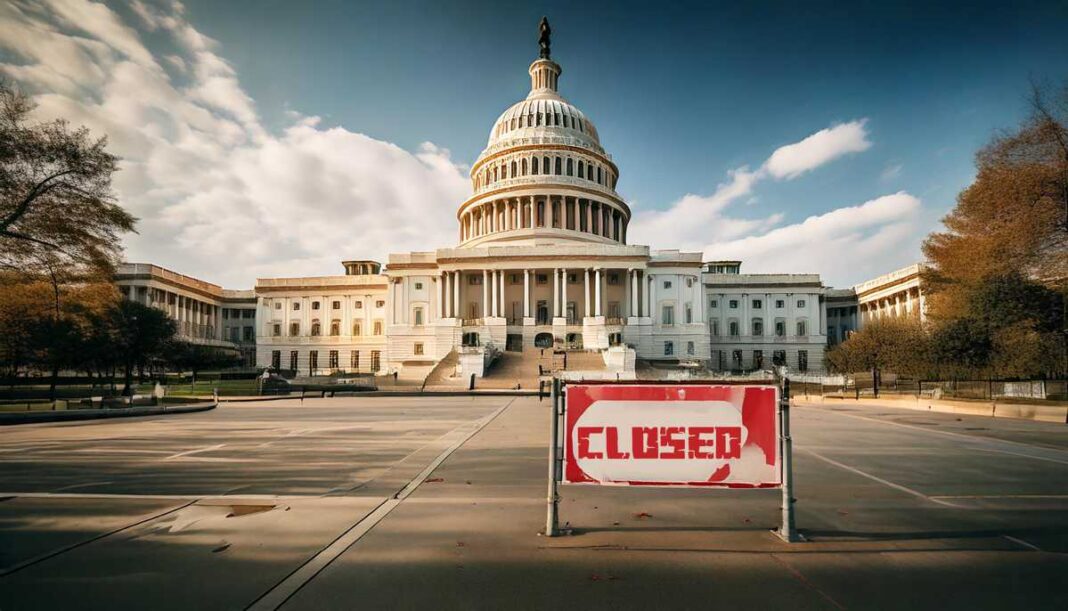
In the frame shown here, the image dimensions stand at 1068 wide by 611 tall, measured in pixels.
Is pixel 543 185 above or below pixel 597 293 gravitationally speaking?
above

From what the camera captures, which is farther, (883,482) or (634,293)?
(634,293)

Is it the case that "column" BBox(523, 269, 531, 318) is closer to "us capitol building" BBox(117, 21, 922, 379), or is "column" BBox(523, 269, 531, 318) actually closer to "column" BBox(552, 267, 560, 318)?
"us capitol building" BBox(117, 21, 922, 379)

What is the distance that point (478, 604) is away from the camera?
173 inches

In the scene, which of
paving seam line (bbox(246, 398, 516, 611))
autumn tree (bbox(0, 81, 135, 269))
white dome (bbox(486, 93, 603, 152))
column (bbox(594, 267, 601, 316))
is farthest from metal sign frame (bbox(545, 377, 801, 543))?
white dome (bbox(486, 93, 603, 152))

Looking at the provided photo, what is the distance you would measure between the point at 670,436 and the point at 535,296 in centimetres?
6370

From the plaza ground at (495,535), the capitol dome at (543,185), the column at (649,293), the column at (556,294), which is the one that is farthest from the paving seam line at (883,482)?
the capitol dome at (543,185)

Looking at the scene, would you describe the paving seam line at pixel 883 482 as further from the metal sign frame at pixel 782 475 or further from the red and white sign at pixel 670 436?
the red and white sign at pixel 670 436

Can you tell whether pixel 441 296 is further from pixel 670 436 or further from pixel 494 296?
pixel 670 436

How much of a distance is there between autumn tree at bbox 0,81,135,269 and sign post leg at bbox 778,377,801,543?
81.6 feet

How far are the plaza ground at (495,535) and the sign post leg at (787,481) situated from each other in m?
0.20

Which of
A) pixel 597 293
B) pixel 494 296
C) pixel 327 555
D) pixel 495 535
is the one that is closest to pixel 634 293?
pixel 597 293

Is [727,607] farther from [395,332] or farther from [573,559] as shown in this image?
[395,332]

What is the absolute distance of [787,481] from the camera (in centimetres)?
615

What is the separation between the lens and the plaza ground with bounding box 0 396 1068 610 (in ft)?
15.1
